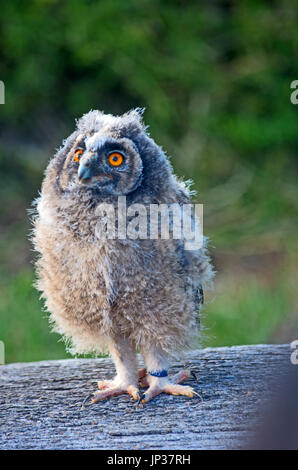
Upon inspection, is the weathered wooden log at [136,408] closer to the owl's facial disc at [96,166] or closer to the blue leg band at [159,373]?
the blue leg band at [159,373]

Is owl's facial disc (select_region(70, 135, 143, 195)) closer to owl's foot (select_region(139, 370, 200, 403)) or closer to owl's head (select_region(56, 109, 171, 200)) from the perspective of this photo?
owl's head (select_region(56, 109, 171, 200))

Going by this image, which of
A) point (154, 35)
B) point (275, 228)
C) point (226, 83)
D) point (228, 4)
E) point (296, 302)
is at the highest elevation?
point (228, 4)

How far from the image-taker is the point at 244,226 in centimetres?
564

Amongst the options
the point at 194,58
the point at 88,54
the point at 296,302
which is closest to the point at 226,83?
the point at 194,58

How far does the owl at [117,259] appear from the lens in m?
1.95

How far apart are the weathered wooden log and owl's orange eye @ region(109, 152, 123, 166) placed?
79cm

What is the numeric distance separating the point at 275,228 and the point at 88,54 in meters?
2.21

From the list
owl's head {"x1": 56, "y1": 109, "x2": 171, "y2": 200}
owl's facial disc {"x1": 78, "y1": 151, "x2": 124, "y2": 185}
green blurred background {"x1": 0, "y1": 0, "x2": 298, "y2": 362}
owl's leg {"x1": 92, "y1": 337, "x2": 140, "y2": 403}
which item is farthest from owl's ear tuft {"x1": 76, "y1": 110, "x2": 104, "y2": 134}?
green blurred background {"x1": 0, "y1": 0, "x2": 298, "y2": 362}

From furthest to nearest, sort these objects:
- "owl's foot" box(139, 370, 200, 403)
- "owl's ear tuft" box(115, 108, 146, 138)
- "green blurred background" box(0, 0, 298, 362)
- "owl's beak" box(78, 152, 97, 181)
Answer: "green blurred background" box(0, 0, 298, 362)
"owl's foot" box(139, 370, 200, 403)
"owl's ear tuft" box(115, 108, 146, 138)
"owl's beak" box(78, 152, 97, 181)

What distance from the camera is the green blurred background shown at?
5.52m

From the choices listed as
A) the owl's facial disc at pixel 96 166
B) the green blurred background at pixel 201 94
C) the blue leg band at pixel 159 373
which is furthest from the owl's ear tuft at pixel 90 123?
the green blurred background at pixel 201 94

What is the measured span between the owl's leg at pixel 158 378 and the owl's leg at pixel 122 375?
5cm

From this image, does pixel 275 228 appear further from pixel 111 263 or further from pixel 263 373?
pixel 111 263

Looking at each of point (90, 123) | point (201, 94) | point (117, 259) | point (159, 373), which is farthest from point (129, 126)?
point (201, 94)
